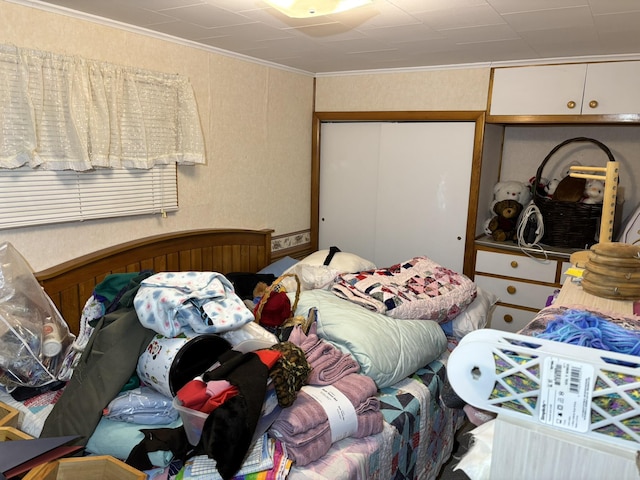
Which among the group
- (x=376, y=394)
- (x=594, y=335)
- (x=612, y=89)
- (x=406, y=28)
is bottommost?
(x=376, y=394)

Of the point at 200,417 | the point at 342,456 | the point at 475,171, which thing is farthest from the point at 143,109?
the point at 475,171

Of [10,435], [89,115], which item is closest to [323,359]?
[10,435]

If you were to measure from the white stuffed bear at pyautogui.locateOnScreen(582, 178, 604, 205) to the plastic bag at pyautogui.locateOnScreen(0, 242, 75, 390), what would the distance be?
309 cm

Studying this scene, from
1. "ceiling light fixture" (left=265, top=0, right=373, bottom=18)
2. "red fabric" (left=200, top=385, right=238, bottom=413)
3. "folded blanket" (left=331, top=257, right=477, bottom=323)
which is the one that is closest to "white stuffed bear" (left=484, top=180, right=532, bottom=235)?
"folded blanket" (left=331, top=257, right=477, bottom=323)

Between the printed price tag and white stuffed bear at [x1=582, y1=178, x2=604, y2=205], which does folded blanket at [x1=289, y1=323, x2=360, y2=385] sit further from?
white stuffed bear at [x1=582, y1=178, x2=604, y2=205]

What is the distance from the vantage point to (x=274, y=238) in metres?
3.63

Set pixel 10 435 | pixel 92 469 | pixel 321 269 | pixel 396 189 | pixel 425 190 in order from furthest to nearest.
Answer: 1. pixel 396 189
2. pixel 425 190
3. pixel 321 269
4. pixel 10 435
5. pixel 92 469

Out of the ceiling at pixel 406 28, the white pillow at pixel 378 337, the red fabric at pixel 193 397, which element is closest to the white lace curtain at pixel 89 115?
the ceiling at pixel 406 28

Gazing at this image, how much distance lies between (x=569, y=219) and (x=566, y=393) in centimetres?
281

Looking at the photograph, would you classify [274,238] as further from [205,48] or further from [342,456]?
[342,456]

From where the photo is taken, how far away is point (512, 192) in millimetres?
3418

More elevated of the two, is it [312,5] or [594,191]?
[312,5]

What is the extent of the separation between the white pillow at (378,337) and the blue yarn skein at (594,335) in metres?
1.20

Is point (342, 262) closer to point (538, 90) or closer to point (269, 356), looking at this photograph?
point (269, 356)
